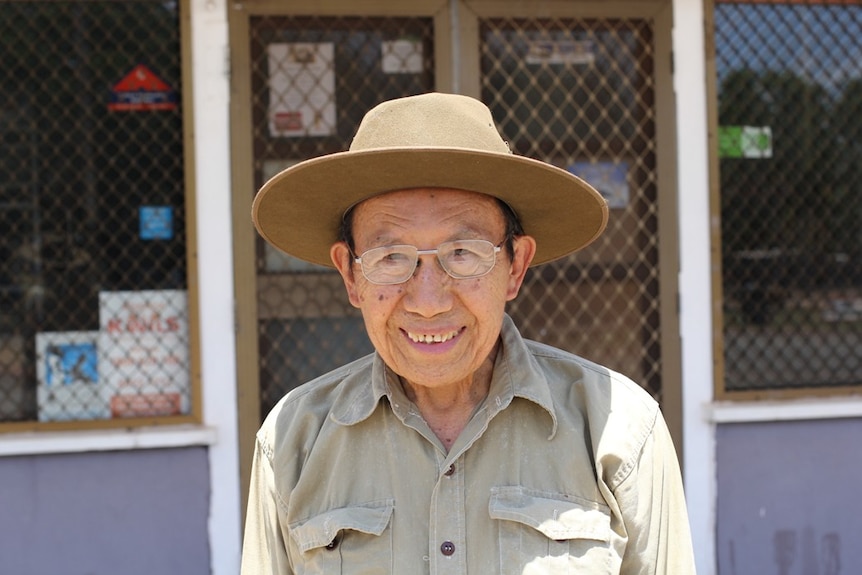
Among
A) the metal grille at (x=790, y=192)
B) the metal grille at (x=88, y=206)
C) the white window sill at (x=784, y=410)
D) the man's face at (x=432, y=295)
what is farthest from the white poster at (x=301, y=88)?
the man's face at (x=432, y=295)

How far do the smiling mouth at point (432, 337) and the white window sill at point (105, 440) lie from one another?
7.31 ft

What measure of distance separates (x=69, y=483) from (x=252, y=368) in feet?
2.84

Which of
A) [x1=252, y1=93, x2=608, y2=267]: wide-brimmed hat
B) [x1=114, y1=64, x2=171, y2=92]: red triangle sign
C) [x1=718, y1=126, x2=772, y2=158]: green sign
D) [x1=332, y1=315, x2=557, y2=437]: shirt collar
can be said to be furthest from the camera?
[x1=718, y1=126, x2=772, y2=158]: green sign

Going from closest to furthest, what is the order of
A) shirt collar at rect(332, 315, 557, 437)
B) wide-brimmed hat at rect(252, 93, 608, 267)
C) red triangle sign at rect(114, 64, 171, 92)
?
wide-brimmed hat at rect(252, 93, 608, 267)
shirt collar at rect(332, 315, 557, 437)
red triangle sign at rect(114, 64, 171, 92)

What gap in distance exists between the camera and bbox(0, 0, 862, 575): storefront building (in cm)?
349

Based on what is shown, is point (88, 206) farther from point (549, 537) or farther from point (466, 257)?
point (549, 537)

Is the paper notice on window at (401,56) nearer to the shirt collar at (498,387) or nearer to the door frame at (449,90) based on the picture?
the door frame at (449,90)

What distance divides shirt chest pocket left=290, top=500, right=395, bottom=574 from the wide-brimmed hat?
0.55 m

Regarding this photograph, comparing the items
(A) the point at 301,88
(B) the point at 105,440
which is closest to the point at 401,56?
(A) the point at 301,88

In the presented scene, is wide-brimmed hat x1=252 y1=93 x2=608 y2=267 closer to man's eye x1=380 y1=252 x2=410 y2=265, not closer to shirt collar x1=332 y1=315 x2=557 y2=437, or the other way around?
man's eye x1=380 y1=252 x2=410 y2=265

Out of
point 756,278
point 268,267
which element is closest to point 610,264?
point 756,278

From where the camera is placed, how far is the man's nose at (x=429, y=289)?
144cm

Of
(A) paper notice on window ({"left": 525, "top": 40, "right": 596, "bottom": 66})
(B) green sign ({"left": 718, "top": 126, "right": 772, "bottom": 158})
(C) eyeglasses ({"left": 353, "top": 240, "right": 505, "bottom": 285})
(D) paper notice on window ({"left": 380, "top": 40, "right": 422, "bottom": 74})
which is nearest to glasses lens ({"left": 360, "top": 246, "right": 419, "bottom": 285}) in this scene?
(C) eyeglasses ({"left": 353, "top": 240, "right": 505, "bottom": 285})

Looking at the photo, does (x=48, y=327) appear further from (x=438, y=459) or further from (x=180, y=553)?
(x=438, y=459)
